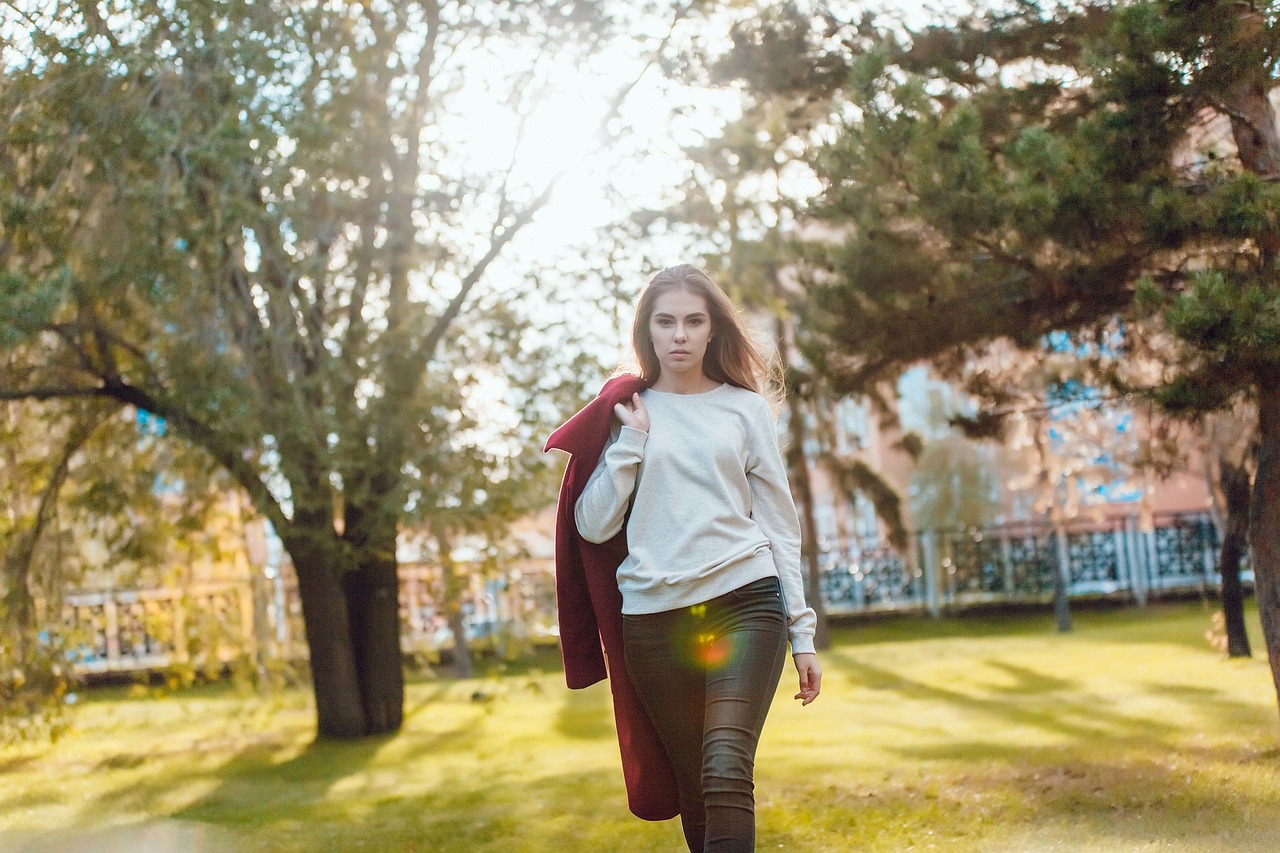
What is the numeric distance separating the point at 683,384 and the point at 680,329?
0.62 ft

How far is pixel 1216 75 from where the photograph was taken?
6.21m

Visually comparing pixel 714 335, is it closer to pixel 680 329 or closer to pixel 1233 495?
pixel 680 329

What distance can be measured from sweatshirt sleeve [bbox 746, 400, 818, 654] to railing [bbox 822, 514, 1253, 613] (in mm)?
18619

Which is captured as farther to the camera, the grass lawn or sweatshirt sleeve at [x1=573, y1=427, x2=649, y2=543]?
the grass lawn

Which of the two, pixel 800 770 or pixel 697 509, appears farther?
pixel 800 770

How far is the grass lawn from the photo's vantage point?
6.43 meters

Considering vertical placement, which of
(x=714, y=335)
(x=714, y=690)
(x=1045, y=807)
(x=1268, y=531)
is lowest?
(x=1045, y=807)

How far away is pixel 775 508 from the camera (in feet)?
12.8

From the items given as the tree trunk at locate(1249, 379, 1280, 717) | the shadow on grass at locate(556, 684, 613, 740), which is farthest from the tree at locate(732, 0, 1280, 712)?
the shadow on grass at locate(556, 684, 613, 740)

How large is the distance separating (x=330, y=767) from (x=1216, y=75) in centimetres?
759

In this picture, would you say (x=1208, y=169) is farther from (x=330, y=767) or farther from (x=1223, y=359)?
(x=330, y=767)

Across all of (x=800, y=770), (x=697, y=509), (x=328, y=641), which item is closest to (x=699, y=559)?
(x=697, y=509)

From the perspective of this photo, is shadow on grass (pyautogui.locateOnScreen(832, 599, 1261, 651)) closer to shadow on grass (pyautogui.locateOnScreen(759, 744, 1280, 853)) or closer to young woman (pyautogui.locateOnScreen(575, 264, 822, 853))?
shadow on grass (pyautogui.locateOnScreen(759, 744, 1280, 853))

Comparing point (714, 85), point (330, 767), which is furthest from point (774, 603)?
point (330, 767)
